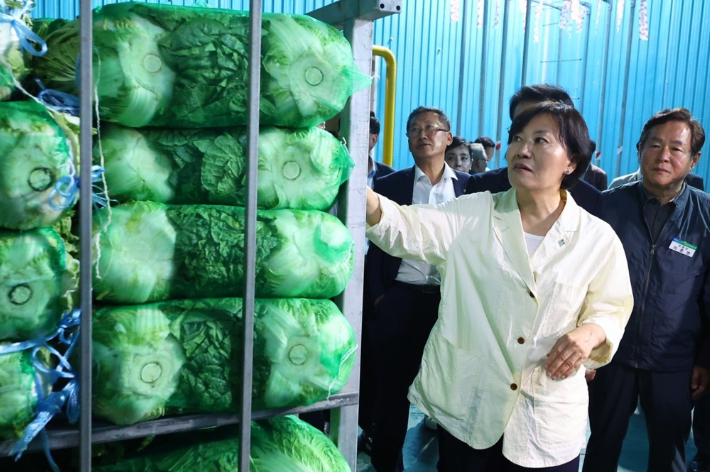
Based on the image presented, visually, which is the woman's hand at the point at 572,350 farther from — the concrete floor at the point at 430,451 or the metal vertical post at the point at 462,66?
the metal vertical post at the point at 462,66

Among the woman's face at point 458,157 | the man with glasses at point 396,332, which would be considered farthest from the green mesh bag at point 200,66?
the woman's face at point 458,157

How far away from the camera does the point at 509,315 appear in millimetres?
1834

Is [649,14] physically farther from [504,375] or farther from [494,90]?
[504,375]

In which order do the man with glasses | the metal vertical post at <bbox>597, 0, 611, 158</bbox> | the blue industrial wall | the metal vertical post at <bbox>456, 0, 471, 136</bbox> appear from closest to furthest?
the man with glasses < the blue industrial wall < the metal vertical post at <bbox>456, 0, 471, 136</bbox> < the metal vertical post at <bbox>597, 0, 611, 158</bbox>

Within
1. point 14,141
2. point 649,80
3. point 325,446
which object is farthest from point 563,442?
point 649,80

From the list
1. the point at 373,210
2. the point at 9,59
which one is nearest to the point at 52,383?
the point at 9,59

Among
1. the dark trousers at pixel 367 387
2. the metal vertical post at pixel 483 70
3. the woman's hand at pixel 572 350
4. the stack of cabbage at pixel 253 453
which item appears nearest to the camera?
the stack of cabbage at pixel 253 453

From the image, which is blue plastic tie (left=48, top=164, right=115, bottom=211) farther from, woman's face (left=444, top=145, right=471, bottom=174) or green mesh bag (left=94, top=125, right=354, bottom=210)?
woman's face (left=444, top=145, right=471, bottom=174)

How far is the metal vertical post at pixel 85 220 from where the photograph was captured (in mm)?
1020

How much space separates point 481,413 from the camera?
6.04ft

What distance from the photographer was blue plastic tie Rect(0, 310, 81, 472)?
1.10m

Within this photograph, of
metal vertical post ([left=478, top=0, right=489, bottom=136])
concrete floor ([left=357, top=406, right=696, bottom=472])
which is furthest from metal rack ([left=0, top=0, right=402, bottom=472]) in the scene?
metal vertical post ([left=478, top=0, right=489, bottom=136])

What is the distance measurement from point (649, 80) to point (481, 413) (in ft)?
28.4

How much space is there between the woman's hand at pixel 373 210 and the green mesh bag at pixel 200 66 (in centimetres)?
46
